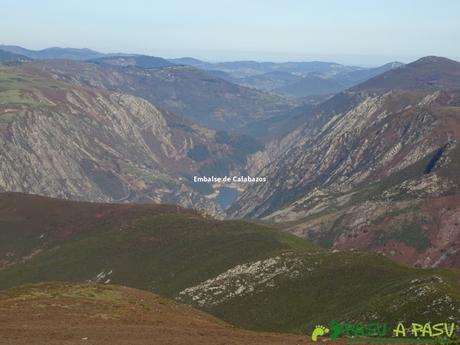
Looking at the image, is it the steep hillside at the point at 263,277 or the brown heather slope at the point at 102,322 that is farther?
the steep hillside at the point at 263,277

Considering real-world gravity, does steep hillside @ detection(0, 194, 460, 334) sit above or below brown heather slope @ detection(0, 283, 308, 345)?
below

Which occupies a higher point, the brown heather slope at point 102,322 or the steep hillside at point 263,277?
the brown heather slope at point 102,322

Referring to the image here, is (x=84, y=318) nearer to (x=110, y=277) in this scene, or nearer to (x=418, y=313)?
(x=418, y=313)

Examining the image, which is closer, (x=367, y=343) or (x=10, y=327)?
(x=367, y=343)

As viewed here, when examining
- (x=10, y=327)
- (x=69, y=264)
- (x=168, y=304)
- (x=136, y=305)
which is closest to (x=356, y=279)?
(x=168, y=304)

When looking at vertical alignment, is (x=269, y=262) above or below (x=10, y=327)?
below
